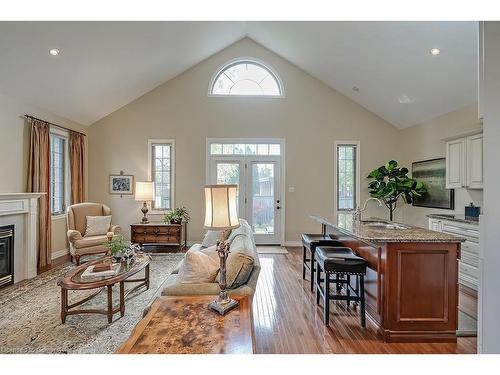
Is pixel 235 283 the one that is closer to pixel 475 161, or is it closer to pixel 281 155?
pixel 475 161

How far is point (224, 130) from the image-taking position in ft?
20.8

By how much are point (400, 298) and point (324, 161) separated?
169 inches

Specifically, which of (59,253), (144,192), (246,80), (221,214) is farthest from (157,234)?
(221,214)

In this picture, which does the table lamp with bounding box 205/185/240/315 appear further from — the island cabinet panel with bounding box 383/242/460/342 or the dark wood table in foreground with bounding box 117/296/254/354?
the island cabinet panel with bounding box 383/242/460/342

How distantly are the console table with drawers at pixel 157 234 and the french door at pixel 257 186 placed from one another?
1.46 m

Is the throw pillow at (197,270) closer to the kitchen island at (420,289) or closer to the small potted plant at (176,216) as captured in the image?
the kitchen island at (420,289)

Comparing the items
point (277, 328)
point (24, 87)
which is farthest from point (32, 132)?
point (277, 328)

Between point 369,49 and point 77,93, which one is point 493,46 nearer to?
point 369,49

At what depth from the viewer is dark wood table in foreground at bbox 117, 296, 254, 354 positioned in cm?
131

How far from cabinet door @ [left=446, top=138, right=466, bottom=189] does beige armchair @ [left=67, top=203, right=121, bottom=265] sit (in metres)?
5.37

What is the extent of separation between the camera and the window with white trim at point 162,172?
20.9ft

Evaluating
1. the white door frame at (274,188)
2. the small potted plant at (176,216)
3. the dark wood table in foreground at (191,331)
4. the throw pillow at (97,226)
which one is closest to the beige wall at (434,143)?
the white door frame at (274,188)

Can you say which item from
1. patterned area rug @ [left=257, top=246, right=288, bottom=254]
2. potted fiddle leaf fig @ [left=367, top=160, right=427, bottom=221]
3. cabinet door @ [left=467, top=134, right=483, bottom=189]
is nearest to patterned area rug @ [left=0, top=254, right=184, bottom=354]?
patterned area rug @ [left=257, top=246, right=288, bottom=254]

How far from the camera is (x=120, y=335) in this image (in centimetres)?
249
